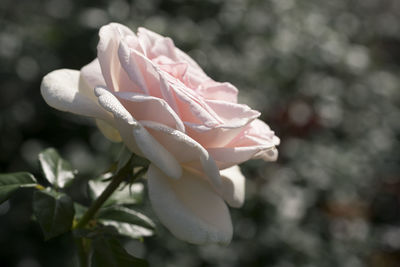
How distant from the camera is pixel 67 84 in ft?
1.95

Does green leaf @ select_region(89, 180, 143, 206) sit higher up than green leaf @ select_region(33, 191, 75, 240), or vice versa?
green leaf @ select_region(33, 191, 75, 240)

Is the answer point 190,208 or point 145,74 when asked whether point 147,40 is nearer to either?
point 145,74

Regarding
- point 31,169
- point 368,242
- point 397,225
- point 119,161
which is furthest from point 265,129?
point 397,225

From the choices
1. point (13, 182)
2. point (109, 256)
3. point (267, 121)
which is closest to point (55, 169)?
point (13, 182)

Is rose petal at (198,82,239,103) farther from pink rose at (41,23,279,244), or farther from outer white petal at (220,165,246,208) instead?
outer white petal at (220,165,246,208)

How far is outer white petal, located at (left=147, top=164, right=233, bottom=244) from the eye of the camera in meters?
0.49

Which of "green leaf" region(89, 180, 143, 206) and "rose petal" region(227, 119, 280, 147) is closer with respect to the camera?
"rose petal" region(227, 119, 280, 147)

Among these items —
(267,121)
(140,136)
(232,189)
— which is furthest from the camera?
(267,121)

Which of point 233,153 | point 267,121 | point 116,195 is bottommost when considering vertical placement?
point 267,121

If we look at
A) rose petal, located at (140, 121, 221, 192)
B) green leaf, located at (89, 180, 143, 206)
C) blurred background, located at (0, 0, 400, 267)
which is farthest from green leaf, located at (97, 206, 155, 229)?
blurred background, located at (0, 0, 400, 267)

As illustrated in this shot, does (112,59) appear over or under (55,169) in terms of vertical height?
over

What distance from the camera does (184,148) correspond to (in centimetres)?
51

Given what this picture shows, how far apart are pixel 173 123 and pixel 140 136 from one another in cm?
5

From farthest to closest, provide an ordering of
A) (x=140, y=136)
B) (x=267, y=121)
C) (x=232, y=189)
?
(x=267, y=121) → (x=232, y=189) → (x=140, y=136)
